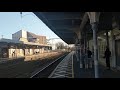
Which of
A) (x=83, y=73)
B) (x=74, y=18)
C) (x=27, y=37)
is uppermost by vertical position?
(x=27, y=37)

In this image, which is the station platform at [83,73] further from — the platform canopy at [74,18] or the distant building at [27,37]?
the distant building at [27,37]

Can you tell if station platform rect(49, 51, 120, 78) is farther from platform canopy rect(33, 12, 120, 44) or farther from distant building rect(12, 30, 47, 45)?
distant building rect(12, 30, 47, 45)

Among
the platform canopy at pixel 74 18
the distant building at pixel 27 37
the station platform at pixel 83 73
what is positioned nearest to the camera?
the platform canopy at pixel 74 18

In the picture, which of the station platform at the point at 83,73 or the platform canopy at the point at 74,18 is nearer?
the platform canopy at the point at 74,18

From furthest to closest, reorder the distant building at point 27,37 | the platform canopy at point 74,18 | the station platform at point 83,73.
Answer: the distant building at point 27,37
the station platform at point 83,73
the platform canopy at point 74,18

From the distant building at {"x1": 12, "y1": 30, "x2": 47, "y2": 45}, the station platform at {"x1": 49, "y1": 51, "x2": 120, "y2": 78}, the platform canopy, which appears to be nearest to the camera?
the platform canopy

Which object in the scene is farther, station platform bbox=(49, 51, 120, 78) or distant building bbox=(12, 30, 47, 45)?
distant building bbox=(12, 30, 47, 45)

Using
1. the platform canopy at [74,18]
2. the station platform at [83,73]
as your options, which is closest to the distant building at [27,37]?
the platform canopy at [74,18]

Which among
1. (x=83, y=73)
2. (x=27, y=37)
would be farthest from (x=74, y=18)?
(x=27, y=37)

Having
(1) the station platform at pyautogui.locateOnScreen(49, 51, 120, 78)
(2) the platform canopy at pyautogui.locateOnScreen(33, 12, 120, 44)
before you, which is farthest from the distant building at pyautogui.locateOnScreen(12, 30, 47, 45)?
(1) the station platform at pyautogui.locateOnScreen(49, 51, 120, 78)

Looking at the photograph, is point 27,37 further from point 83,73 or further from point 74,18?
point 83,73
